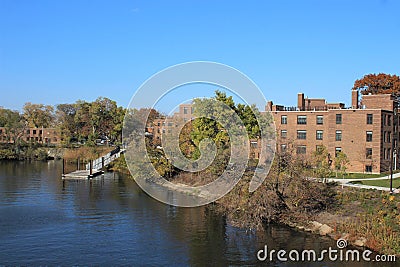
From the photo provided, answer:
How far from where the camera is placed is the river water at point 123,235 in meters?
22.0

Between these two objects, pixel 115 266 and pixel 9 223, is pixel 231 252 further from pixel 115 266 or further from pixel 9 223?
pixel 9 223

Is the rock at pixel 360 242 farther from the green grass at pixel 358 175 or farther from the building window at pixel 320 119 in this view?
the building window at pixel 320 119

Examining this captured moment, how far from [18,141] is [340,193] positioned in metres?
64.4

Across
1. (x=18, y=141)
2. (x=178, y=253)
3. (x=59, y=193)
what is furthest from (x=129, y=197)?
(x=18, y=141)

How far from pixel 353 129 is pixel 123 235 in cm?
3110

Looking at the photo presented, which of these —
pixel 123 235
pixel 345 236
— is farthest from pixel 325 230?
pixel 123 235

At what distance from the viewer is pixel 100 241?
24766mm

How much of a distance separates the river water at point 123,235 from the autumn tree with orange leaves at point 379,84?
44281 mm

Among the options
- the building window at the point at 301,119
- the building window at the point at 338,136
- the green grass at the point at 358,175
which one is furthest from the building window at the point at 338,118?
the green grass at the point at 358,175

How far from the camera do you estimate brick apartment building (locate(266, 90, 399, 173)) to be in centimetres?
4731

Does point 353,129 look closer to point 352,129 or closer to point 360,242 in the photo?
point 352,129

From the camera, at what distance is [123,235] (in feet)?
85.7

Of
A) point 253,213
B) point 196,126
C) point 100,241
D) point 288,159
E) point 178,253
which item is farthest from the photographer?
point 196,126

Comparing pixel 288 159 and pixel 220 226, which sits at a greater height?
pixel 288 159
